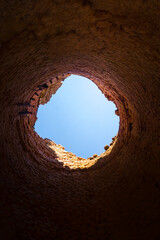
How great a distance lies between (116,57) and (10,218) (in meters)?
3.41

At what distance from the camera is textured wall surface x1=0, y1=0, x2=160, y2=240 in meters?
2.13

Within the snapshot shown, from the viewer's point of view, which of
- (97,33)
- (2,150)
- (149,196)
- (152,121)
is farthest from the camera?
(2,150)

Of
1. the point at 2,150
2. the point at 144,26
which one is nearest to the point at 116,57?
the point at 144,26

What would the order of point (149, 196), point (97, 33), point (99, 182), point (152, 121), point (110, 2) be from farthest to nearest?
point (99, 182), point (152, 121), point (149, 196), point (97, 33), point (110, 2)

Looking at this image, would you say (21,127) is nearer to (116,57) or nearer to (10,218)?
(10,218)

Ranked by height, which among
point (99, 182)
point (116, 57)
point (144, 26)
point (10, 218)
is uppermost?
point (116, 57)

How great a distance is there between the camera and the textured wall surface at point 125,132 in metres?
2.13

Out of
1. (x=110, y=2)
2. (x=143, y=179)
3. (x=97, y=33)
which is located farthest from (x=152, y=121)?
(x=110, y=2)

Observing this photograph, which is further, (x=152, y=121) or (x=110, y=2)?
(x=152, y=121)

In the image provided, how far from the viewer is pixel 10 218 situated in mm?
2727

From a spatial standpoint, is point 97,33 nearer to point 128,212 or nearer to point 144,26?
point 144,26

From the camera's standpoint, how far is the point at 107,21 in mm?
2314

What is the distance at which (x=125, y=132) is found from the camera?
4547mm

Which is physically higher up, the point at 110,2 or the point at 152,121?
the point at 152,121
